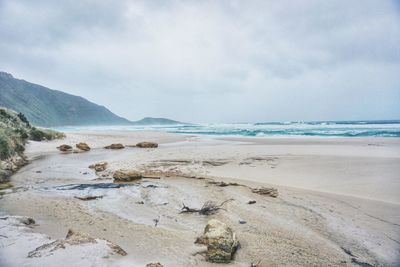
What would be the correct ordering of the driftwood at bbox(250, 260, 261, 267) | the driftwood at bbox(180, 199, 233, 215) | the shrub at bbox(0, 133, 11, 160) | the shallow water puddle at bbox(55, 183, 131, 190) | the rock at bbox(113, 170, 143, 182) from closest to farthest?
the driftwood at bbox(250, 260, 261, 267), the driftwood at bbox(180, 199, 233, 215), the shallow water puddle at bbox(55, 183, 131, 190), the rock at bbox(113, 170, 143, 182), the shrub at bbox(0, 133, 11, 160)

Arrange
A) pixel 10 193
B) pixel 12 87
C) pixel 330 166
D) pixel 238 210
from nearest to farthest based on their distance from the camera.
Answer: pixel 238 210
pixel 10 193
pixel 330 166
pixel 12 87

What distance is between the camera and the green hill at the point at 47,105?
3000 inches

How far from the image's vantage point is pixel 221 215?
4.16 meters

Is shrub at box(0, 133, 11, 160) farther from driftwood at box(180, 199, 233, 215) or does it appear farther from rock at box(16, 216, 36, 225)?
driftwood at box(180, 199, 233, 215)

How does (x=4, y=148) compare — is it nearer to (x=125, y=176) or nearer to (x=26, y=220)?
(x=125, y=176)

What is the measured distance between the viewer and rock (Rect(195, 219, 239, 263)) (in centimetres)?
268

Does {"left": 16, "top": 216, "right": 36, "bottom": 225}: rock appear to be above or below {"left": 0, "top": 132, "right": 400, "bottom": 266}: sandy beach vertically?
above

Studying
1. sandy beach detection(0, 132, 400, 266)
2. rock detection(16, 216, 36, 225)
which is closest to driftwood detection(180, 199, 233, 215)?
sandy beach detection(0, 132, 400, 266)

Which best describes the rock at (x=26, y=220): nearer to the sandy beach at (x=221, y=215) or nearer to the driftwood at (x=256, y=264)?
the sandy beach at (x=221, y=215)

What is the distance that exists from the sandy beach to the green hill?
231 ft

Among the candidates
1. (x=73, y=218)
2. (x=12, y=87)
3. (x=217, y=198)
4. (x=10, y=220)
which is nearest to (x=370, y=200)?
(x=217, y=198)

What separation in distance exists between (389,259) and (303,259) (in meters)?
1.03

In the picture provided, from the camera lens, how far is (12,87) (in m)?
81.4

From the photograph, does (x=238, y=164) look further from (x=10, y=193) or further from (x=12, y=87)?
(x=12, y=87)
